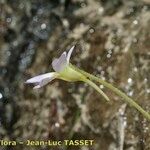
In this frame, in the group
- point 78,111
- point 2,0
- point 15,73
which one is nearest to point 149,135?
point 78,111

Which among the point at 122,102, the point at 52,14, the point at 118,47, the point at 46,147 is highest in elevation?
the point at 52,14

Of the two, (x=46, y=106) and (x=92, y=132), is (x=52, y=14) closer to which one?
(x=46, y=106)

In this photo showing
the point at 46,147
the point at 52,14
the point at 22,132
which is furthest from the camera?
the point at 52,14

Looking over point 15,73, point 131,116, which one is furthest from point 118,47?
point 15,73

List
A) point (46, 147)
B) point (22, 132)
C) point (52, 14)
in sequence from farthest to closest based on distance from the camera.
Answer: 1. point (52, 14)
2. point (22, 132)
3. point (46, 147)

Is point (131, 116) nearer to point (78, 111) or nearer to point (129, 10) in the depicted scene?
point (78, 111)

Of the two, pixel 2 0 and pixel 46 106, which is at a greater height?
pixel 2 0

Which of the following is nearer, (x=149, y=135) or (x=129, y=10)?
(x=149, y=135)
